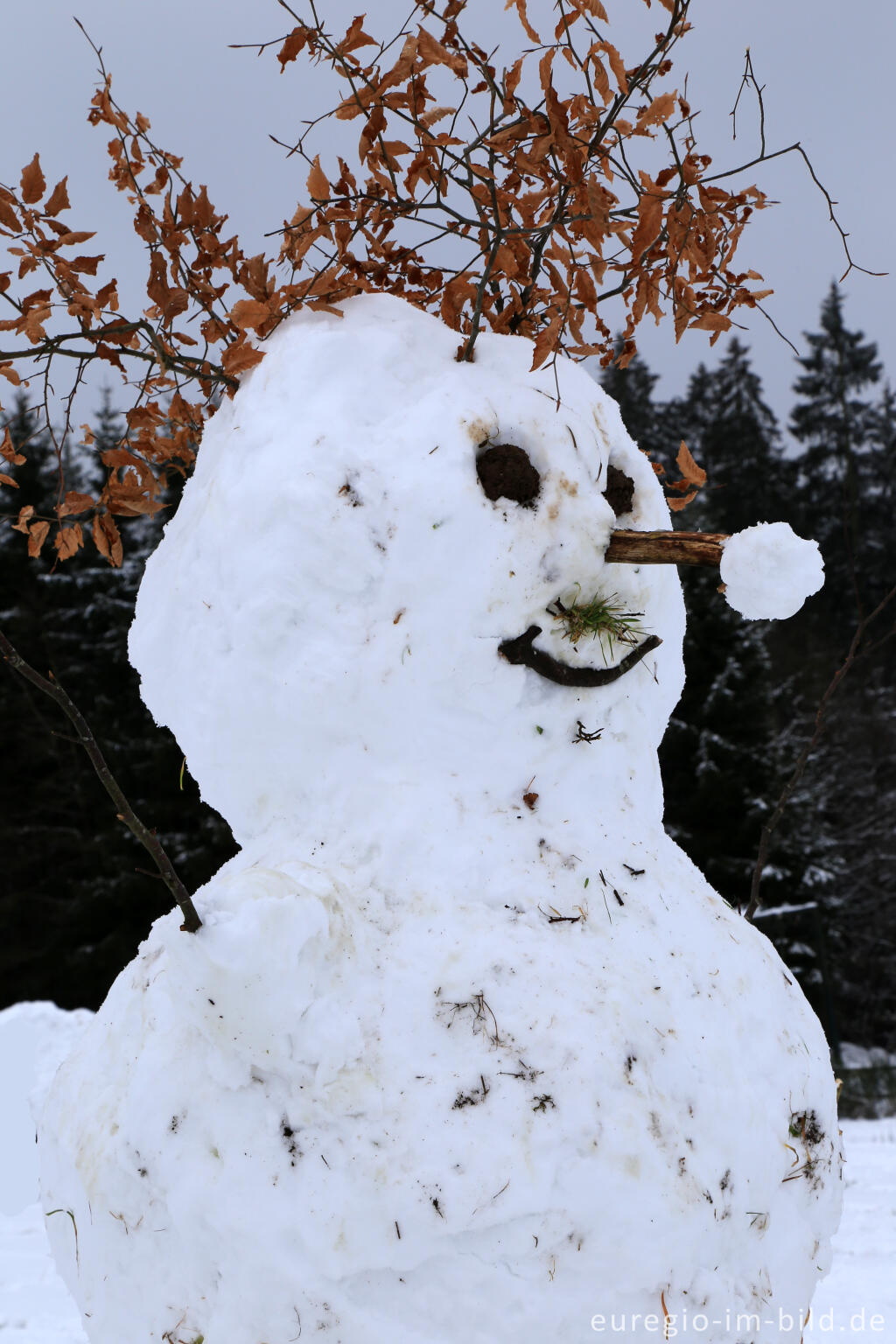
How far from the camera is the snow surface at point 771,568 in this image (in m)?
2.07

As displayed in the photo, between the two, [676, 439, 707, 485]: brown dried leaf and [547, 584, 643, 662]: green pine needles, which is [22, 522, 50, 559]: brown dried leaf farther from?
[676, 439, 707, 485]: brown dried leaf

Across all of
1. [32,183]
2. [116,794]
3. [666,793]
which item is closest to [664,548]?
[116,794]

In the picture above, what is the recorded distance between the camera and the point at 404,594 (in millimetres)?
2230

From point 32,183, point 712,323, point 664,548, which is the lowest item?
point 664,548

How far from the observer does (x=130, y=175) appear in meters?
2.77

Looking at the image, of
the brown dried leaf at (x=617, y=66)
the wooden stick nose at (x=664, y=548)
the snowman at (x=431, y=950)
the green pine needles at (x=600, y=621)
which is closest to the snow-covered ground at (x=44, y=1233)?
the snowman at (x=431, y=950)

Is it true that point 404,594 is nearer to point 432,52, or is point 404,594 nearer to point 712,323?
point 712,323

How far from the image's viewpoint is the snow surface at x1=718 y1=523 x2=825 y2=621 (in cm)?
207

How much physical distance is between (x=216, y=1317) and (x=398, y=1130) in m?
0.51

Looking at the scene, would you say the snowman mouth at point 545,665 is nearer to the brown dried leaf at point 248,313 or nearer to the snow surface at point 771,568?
the snow surface at point 771,568

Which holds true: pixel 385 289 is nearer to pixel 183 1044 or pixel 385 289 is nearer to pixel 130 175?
pixel 130 175

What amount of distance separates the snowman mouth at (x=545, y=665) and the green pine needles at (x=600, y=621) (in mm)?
57

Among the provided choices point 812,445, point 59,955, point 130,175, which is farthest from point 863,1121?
point 812,445

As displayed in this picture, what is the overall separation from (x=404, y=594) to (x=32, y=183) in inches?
55.4
